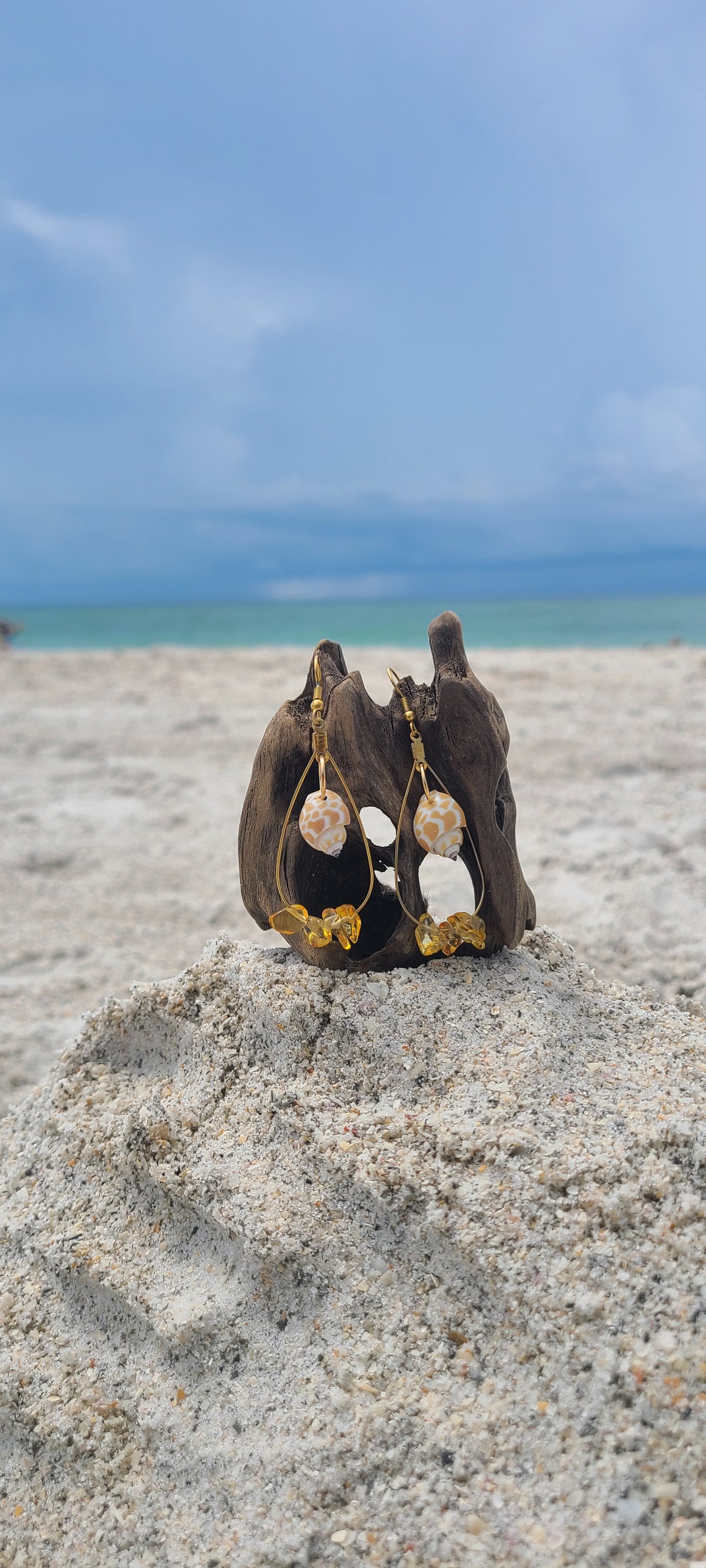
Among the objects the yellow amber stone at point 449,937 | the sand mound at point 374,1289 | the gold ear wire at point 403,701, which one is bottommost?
the sand mound at point 374,1289

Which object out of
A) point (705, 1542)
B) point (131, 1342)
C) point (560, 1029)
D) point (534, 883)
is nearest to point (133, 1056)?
point (131, 1342)

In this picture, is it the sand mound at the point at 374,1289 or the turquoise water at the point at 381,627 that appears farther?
the turquoise water at the point at 381,627

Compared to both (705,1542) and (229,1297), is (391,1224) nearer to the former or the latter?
(229,1297)

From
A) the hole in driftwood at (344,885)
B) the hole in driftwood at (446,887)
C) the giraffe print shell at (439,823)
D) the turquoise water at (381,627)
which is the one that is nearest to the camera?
the giraffe print shell at (439,823)

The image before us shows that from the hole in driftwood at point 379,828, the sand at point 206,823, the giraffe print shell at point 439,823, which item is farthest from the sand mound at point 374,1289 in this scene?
the hole in driftwood at point 379,828

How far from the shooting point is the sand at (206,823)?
3.83 meters

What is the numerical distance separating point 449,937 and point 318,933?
30 cm

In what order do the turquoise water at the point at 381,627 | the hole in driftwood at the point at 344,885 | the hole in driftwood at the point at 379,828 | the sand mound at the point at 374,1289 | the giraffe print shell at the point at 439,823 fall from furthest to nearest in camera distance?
the turquoise water at the point at 381,627 < the hole in driftwood at the point at 379,828 < the hole in driftwood at the point at 344,885 < the giraffe print shell at the point at 439,823 < the sand mound at the point at 374,1289

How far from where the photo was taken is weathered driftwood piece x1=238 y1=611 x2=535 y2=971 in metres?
2.12

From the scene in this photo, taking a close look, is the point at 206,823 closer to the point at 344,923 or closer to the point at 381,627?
the point at 344,923

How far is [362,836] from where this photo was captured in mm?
2203

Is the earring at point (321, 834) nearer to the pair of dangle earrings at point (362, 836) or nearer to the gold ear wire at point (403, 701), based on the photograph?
the pair of dangle earrings at point (362, 836)

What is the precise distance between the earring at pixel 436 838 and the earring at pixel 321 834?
13 centimetres

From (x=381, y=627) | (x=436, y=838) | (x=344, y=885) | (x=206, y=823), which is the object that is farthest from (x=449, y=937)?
(x=381, y=627)
